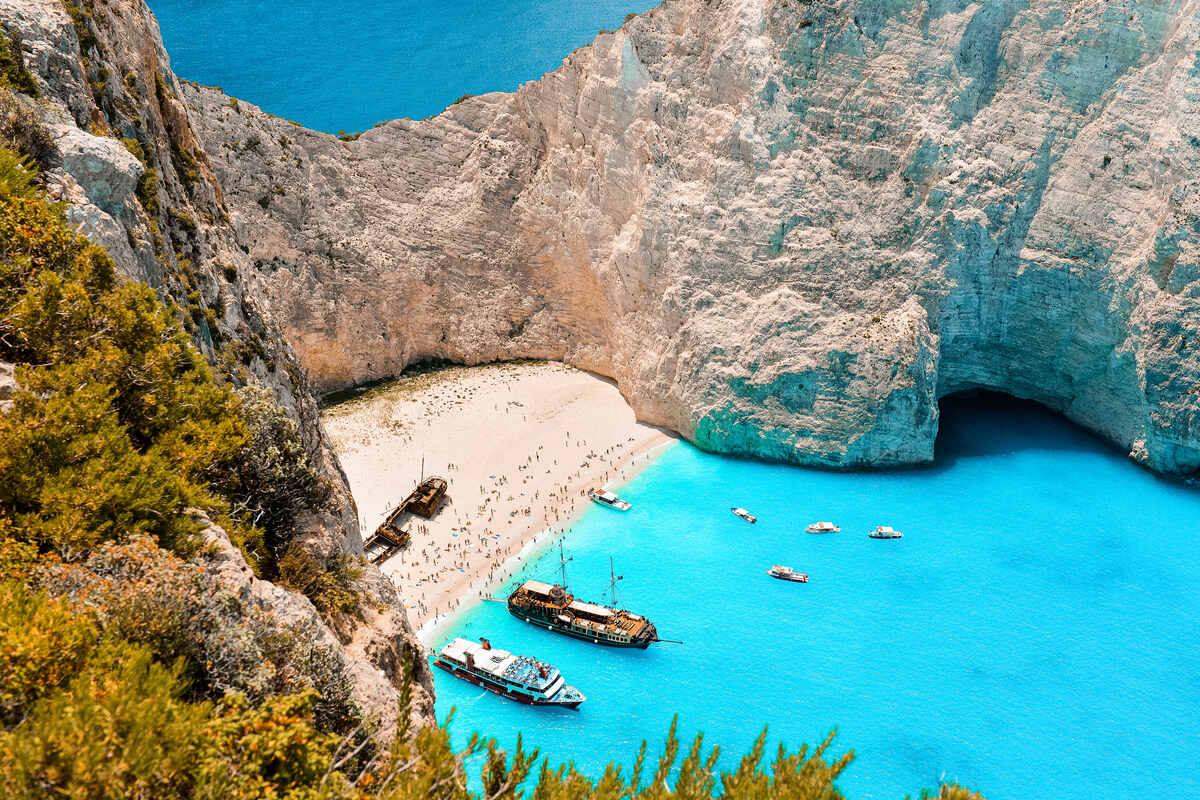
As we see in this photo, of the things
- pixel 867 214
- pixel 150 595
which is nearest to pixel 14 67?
pixel 150 595

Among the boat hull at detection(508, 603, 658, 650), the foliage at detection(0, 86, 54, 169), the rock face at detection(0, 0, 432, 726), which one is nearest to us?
the foliage at detection(0, 86, 54, 169)

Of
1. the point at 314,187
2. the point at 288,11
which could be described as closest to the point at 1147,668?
the point at 314,187

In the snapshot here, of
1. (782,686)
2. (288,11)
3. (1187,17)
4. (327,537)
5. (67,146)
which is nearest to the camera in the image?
(67,146)

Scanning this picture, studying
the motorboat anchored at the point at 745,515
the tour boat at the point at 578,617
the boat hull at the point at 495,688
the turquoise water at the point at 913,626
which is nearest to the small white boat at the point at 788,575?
the turquoise water at the point at 913,626

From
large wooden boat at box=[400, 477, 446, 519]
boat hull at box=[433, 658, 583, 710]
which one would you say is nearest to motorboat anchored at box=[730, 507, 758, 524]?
boat hull at box=[433, 658, 583, 710]

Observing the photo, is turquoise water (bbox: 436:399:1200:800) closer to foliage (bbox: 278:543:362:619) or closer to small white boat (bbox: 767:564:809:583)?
small white boat (bbox: 767:564:809:583)

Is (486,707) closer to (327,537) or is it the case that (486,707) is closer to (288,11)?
(327,537)

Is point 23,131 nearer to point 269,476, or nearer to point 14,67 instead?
point 14,67

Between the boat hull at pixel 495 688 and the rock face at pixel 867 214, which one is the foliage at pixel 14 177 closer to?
the boat hull at pixel 495 688
